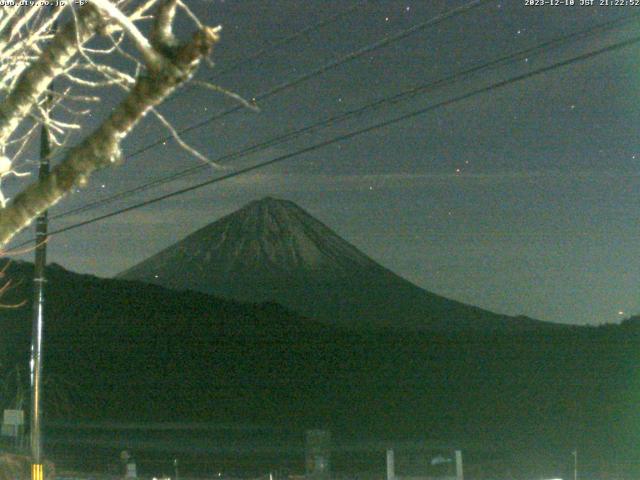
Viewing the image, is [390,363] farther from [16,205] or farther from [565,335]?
[16,205]

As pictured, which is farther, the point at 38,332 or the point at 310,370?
the point at 310,370

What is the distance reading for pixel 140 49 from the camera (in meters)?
5.16

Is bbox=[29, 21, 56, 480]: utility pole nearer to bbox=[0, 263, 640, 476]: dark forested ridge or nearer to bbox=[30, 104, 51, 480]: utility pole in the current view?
bbox=[30, 104, 51, 480]: utility pole

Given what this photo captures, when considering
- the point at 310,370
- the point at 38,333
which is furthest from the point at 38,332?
the point at 310,370

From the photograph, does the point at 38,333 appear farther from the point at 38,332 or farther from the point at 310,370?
the point at 310,370

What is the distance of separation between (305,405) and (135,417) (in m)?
19.5

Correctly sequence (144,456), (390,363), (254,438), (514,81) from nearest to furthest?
1. (514,81)
2. (144,456)
3. (254,438)
4. (390,363)

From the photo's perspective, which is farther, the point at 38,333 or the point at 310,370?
the point at 310,370

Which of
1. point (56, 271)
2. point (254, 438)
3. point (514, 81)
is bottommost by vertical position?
point (254, 438)

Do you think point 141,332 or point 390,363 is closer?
point 390,363

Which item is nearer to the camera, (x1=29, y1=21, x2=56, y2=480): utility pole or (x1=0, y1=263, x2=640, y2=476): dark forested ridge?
(x1=29, y1=21, x2=56, y2=480): utility pole

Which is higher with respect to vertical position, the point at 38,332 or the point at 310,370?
the point at 310,370

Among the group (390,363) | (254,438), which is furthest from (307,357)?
(254,438)

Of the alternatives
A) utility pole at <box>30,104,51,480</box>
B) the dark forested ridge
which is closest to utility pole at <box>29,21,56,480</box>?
utility pole at <box>30,104,51,480</box>
